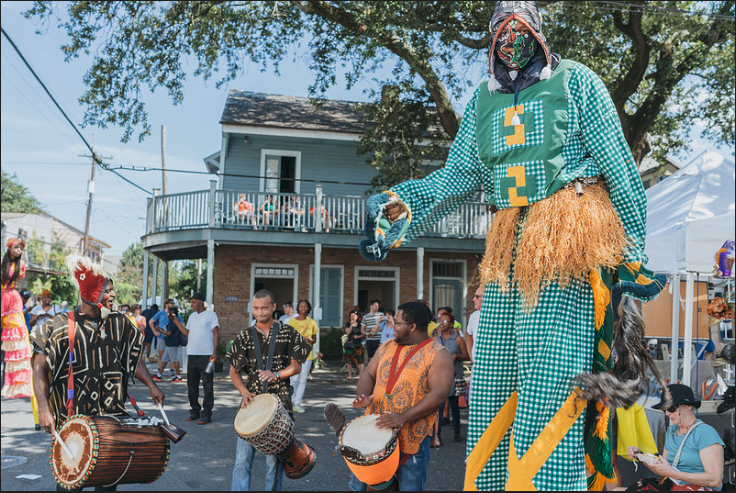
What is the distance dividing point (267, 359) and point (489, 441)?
3552 millimetres

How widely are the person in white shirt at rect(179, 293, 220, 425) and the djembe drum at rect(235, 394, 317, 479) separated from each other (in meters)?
4.39

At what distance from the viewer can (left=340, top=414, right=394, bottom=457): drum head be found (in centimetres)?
384

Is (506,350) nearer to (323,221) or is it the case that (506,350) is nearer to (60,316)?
(60,316)

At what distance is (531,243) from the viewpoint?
80.2 inches

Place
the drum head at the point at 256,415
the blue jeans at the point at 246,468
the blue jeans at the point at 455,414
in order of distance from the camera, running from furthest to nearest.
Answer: the blue jeans at the point at 455,414
the blue jeans at the point at 246,468
the drum head at the point at 256,415

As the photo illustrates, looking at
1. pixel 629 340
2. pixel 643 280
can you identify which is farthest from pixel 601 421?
pixel 629 340

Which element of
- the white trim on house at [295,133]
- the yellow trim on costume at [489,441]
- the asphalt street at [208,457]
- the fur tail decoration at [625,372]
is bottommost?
the asphalt street at [208,457]

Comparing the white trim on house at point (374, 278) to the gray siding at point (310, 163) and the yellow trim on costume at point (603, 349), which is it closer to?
the gray siding at point (310, 163)

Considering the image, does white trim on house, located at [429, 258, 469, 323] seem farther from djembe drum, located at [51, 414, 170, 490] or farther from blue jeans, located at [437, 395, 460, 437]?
Answer: djembe drum, located at [51, 414, 170, 490]

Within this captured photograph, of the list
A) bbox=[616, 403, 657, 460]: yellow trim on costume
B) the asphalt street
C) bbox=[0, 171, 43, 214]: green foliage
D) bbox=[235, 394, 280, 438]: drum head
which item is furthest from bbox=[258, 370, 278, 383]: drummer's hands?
bbox=[0, 171, 43, 214]: green foliage

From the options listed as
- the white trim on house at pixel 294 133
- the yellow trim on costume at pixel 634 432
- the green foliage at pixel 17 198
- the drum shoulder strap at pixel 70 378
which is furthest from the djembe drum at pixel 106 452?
the green foliage at pixel 17 198

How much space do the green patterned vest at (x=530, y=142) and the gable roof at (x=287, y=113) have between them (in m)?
17.3

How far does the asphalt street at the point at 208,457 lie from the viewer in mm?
5867

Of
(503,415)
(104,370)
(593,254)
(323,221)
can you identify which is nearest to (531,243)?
(593,254)
